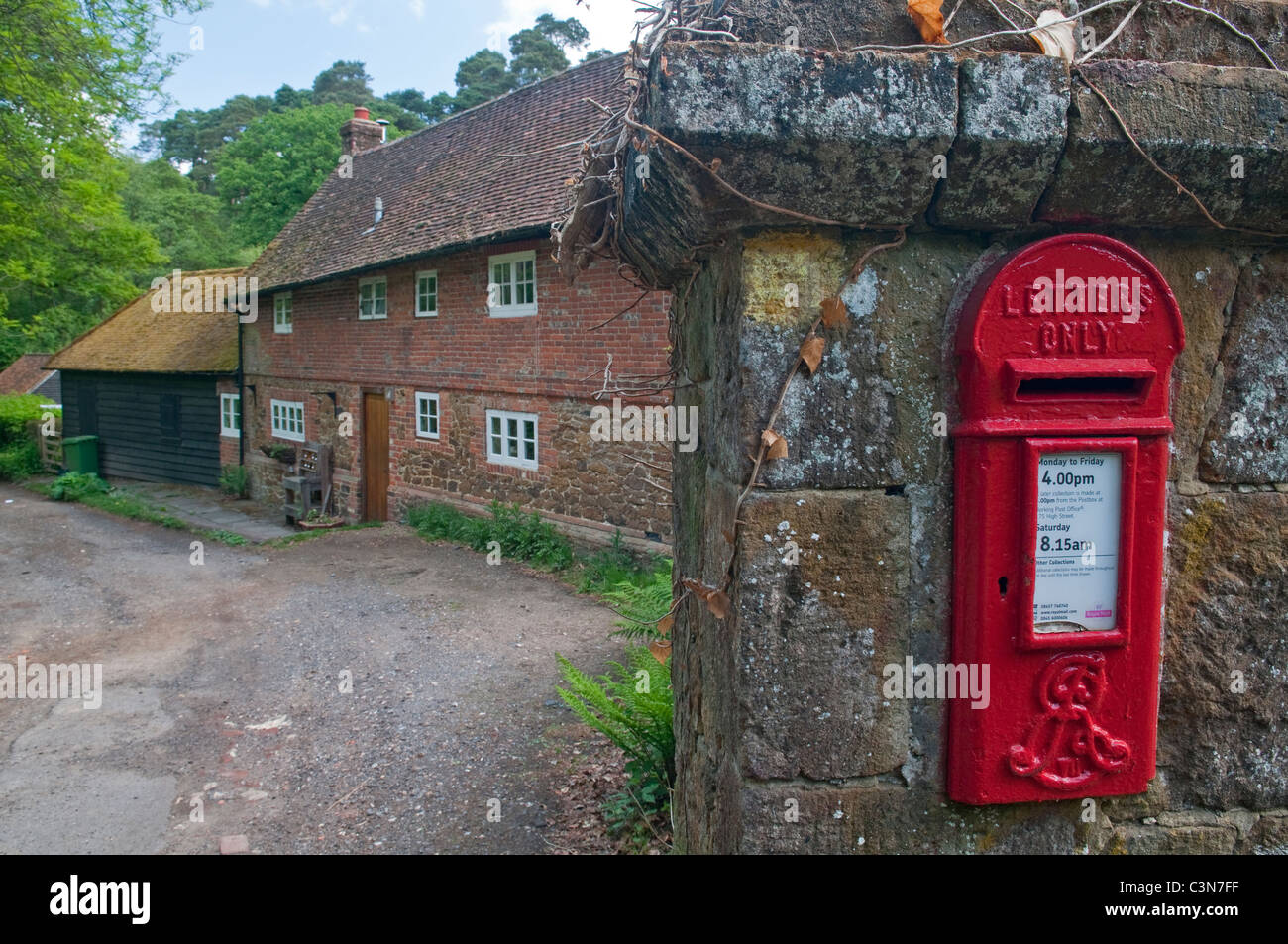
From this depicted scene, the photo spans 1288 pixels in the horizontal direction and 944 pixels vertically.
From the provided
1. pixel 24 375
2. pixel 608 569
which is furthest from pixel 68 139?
pixel 24 375

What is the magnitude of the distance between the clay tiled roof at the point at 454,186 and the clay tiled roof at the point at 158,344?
295cm

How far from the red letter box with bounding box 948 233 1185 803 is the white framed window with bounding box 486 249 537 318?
36.8 feet

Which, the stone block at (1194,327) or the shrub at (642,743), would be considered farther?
the shrub at (642,743)

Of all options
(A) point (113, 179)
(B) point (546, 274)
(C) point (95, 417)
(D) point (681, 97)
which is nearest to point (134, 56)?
(A) point (113, 179)

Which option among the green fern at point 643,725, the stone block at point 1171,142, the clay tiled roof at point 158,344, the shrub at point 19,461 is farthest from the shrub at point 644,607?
the shrub at point 19,461

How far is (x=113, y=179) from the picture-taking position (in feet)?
65.3

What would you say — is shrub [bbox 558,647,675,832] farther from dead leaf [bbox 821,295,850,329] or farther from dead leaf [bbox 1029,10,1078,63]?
dead leaf [bbox 1029,10,1078,63]

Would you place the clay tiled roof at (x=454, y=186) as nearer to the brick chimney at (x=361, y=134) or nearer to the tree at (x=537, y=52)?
the brick chimney at (x=361, y=134)

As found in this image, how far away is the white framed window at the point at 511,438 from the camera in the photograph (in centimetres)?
1345

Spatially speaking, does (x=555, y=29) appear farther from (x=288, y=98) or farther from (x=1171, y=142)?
(x=1171, y=142)

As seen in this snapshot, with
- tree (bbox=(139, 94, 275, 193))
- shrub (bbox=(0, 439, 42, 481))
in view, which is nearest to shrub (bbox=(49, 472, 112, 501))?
shrub (bbox=(0, 439, 42, 481))

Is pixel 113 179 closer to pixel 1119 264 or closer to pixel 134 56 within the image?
pixel 134 56

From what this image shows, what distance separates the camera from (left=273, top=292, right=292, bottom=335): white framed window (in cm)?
2006

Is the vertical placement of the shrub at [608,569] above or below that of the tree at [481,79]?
below
